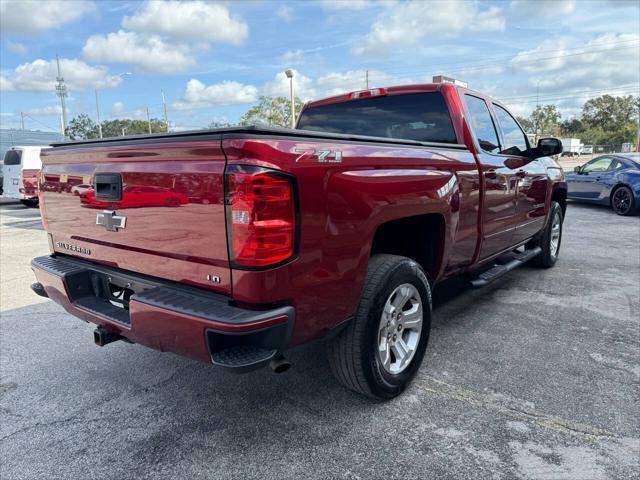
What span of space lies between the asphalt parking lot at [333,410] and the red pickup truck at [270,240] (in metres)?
0.36

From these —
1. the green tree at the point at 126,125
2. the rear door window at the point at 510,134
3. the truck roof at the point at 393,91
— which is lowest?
the rear door window at the point at 510,134

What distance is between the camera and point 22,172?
13930mm

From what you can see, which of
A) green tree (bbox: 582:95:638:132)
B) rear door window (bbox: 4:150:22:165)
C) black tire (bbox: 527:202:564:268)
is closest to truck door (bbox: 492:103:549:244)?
black tire (bbox: 527:202:564:268)

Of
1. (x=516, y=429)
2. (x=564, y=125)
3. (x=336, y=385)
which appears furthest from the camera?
(x=564, y=125)

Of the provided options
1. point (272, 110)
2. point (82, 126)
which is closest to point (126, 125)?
point (82, 126)

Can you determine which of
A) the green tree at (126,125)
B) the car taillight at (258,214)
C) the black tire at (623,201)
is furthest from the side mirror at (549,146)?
the green tree at (126,125)

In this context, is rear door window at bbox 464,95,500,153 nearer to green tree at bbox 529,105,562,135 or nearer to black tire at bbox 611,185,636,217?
black tire at bbox 611,185,636,217

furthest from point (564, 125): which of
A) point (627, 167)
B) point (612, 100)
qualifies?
point (627, 167)

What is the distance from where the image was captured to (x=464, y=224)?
3549mm

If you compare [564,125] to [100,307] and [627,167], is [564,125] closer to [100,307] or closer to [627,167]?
[627,167]

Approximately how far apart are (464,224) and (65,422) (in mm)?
2933

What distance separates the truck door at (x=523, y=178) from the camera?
15.1 feet

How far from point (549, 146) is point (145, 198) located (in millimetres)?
4118

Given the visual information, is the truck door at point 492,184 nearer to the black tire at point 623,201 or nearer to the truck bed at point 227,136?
the truck bed at point 227,136
